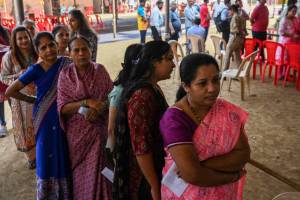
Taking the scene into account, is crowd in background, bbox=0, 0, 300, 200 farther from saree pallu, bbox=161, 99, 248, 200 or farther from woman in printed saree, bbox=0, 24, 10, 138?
woman in printed saree, bbox=0, 24, 10, 138

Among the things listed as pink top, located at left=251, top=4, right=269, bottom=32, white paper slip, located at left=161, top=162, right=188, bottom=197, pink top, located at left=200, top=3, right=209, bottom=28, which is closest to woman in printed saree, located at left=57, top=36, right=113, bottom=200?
white paper slip, located at left=161, top=162, right=188, bottom=197

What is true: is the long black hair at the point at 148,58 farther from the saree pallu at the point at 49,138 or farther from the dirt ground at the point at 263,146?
the dirt ground at the point at 263,146

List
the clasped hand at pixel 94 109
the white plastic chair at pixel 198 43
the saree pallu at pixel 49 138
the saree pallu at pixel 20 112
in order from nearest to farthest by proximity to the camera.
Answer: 1. the clasped hand at pixel 94 109
2. the saree pallu at pixel 49 138
3. the saree pallu at pixel 20 112
4. the white plastic chair at pixel 198 43

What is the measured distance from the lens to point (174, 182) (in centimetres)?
146

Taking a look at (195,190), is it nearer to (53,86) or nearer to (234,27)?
(53,86)

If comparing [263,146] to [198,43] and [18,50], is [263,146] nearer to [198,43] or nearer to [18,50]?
[18,50]

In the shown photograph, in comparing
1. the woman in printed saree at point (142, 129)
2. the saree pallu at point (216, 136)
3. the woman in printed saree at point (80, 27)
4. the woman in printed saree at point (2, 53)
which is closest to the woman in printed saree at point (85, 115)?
the woman in printed saree at point (142, 129)

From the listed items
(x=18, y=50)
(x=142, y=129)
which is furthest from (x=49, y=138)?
(x=18, y=50)

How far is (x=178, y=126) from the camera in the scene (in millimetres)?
1359

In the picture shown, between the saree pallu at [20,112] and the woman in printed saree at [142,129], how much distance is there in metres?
1.96

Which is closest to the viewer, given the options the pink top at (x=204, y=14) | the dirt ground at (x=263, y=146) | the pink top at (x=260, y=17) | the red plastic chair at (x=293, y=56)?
the dirt ground at (x=263, y=146)

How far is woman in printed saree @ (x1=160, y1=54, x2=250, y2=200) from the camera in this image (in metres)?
1.35

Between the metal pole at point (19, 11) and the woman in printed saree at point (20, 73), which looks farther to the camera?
the metal pole at point (19, 11)

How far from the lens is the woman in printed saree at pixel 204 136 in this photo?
1.35m
